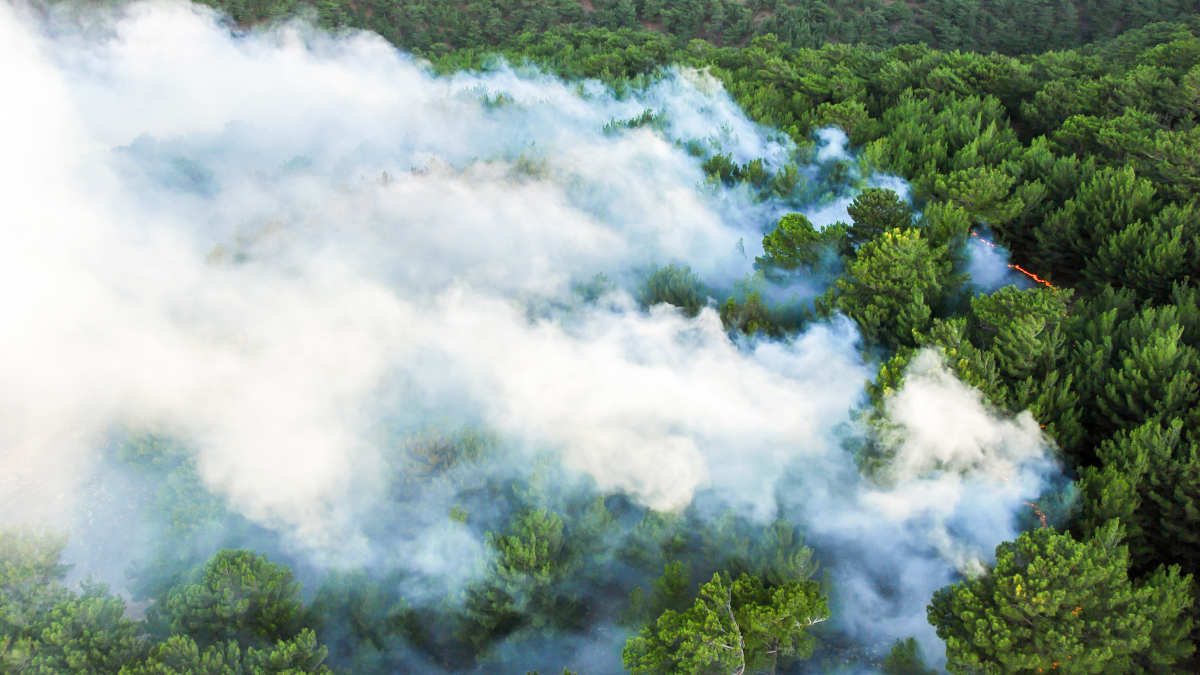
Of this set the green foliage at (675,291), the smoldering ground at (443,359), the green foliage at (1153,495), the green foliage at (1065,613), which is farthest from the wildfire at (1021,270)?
the green foliage at (1065,613)

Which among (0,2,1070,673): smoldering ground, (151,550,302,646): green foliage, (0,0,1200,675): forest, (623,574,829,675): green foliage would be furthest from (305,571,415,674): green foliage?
(623,574,829,675): green foliage

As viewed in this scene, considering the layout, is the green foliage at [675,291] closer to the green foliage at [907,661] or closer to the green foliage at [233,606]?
the green foliage at [907,661]

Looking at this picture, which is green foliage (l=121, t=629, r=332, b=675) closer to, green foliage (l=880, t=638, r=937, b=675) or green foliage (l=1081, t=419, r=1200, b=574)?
green foliage (l=880, t=638, r=937, b=675)

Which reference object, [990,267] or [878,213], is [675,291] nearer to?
[878,213]

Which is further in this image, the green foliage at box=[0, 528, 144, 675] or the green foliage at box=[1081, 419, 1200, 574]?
the green foliage at box=[1081, 419, 1200, 574]

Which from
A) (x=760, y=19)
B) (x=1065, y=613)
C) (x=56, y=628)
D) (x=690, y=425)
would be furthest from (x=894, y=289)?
(x=760, y=19)

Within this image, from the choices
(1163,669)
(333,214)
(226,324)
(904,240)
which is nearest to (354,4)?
(333,214)

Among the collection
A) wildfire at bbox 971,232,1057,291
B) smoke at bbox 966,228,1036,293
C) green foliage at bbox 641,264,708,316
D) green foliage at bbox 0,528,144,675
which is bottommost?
green foliage at bbox 0,528,144,675
